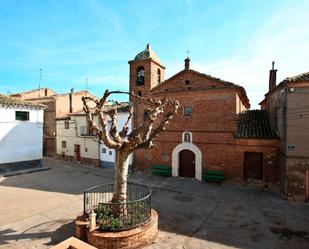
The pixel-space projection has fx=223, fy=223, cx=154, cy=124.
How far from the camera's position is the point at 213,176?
51.3 feet

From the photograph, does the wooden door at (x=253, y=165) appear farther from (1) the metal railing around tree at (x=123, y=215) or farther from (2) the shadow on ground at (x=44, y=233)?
(2) the shadow on ground at (x=44, y=233)

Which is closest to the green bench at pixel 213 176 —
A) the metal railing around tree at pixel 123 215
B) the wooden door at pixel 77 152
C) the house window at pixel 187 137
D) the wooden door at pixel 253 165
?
the wooden door at pixel 253 165

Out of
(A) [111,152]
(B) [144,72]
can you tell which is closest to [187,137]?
(B) [144,72]

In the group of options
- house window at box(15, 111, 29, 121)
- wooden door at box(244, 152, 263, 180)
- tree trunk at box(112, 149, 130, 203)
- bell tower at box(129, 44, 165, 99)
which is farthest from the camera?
house window at box(15, 111, 29, 121)

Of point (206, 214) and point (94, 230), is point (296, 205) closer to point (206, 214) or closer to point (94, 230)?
point (206, 214)

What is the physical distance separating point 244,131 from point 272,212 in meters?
6.02

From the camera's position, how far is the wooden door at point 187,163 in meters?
16.8

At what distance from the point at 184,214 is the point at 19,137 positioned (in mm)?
16159

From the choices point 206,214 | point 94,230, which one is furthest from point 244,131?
point 94,230

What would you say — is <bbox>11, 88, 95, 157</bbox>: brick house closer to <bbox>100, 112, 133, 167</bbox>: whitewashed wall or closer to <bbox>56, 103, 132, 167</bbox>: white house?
<bbox>56, 103, 132, 167</bbox>: white house

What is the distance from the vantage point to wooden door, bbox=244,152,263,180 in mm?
14766

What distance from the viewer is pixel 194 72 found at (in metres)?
16.6

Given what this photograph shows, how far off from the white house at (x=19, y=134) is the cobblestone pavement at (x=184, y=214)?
115 inches

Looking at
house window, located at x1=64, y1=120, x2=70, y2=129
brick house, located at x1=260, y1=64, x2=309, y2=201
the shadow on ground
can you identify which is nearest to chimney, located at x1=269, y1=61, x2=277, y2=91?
brick house, located at x1=260, y1=64, x2=309, y2=201
